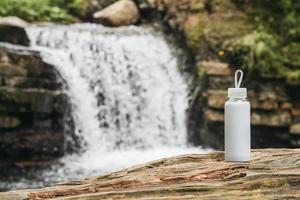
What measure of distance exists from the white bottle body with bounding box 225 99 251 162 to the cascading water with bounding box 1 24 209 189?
8315mm

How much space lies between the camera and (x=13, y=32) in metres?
12.0

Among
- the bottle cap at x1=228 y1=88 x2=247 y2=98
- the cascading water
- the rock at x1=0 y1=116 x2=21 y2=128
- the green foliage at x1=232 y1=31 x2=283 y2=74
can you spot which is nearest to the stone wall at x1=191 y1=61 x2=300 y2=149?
the green foliage at x1=232 y1=31 x2=283 y2=74

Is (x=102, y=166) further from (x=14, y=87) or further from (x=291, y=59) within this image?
(x=291, y=59)

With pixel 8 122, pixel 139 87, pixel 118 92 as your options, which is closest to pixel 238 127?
pixel 8 122

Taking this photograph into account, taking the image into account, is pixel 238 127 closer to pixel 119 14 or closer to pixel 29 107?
pixel 29 107

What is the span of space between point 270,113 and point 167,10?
499cm

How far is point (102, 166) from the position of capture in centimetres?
1034

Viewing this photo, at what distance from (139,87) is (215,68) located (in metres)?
1.97

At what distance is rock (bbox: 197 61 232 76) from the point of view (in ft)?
39.1

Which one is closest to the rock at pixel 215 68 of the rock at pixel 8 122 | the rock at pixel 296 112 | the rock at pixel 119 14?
the rock at pixel 296 112

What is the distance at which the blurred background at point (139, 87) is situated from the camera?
437 inches

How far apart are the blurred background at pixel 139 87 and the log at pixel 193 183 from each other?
23.9 feet

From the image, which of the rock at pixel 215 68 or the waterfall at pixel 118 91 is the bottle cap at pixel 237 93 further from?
the rock at pixel 215 68

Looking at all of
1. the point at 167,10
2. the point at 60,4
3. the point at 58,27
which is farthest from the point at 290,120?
the point at 60,4
